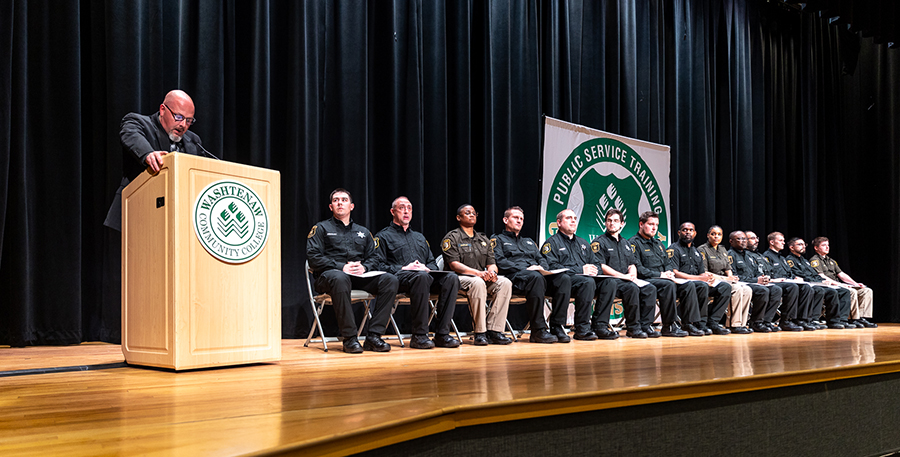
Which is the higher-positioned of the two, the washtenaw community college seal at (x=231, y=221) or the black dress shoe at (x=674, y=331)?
the washtenaw community college seal at (x=231, y=221)

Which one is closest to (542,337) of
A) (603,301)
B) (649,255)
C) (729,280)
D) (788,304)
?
(603,301)

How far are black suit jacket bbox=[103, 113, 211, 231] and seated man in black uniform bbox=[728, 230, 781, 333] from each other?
18.8 ft

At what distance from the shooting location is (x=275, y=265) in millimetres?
2822

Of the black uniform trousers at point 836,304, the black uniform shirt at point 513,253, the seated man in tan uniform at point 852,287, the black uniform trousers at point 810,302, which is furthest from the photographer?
the seated man in tan uniform at point 852,287

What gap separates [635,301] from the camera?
5.55 m

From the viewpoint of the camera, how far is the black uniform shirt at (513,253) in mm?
5261

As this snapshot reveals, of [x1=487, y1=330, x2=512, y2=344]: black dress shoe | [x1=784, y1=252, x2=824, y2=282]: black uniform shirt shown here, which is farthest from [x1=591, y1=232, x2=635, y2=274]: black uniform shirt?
[x1=784, y1=252, x2=824, y2=282]: black uniform shirt

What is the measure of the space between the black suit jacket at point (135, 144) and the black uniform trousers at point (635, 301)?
11.9 feet

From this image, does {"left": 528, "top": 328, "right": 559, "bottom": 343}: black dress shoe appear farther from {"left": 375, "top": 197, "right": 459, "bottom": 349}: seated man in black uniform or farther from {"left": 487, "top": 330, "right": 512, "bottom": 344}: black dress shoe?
{"left": 375, "top": 197, "right": 459, "bottom": 349}: seated man in black uniform

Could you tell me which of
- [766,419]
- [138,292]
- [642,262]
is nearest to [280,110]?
[138,292]

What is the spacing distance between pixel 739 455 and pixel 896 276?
8.84 m

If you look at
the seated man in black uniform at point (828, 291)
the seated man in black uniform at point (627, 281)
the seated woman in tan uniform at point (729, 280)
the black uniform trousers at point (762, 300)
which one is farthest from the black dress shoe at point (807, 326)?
the seated man in black uniform at point (627, 281)

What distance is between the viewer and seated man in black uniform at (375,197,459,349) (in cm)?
427

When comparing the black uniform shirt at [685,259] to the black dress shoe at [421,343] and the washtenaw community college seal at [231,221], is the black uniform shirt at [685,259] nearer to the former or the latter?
the black dress shoe at [421,343]
